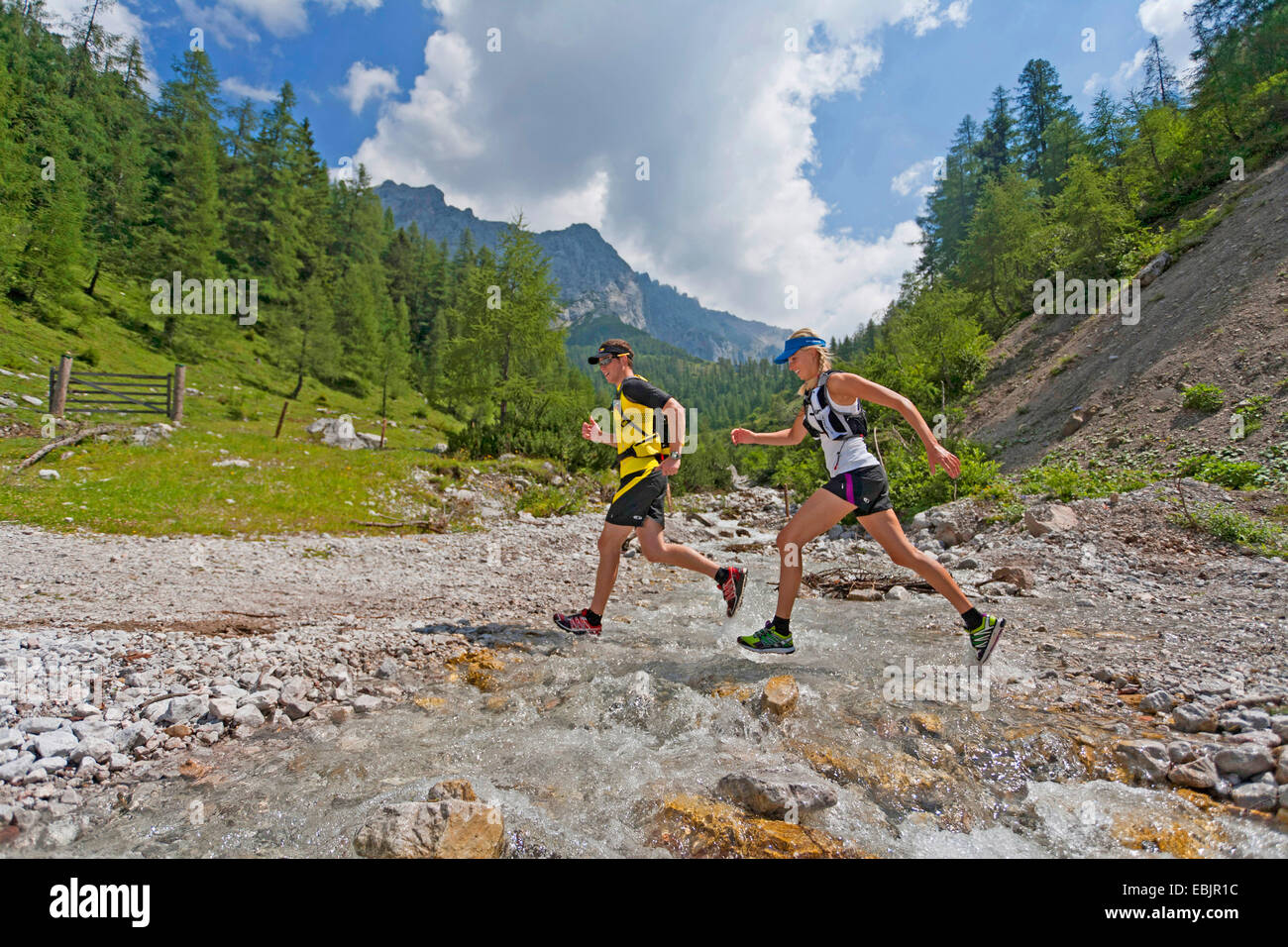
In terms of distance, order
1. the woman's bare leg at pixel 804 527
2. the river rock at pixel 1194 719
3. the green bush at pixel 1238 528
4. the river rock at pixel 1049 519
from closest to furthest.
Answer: the river rock at pixel 1194 719, the woman's bare leg at pixel 804 527, the green bush at pixel 1238 528, the river rock at pixel 1049 519

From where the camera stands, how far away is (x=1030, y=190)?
118ft

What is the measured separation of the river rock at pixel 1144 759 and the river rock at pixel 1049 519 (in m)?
7.16

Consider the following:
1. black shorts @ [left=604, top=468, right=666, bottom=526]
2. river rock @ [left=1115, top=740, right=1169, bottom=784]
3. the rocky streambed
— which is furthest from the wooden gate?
river rock @ [left=1115, top=740, right=1169, bottom=784]

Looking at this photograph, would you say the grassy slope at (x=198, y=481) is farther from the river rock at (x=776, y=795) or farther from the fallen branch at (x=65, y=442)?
the river rock at (x=776, y=795)

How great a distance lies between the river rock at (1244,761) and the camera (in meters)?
2.53

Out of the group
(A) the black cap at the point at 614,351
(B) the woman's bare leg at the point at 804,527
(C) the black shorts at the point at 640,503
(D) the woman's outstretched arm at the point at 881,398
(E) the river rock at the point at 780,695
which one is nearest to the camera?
(E) the river rock at the point at 780,695

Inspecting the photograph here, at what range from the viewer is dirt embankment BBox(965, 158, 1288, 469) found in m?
11.6

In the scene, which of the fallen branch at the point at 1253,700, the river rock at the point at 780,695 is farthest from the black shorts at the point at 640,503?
the fallen branch at the point at 1253,700
